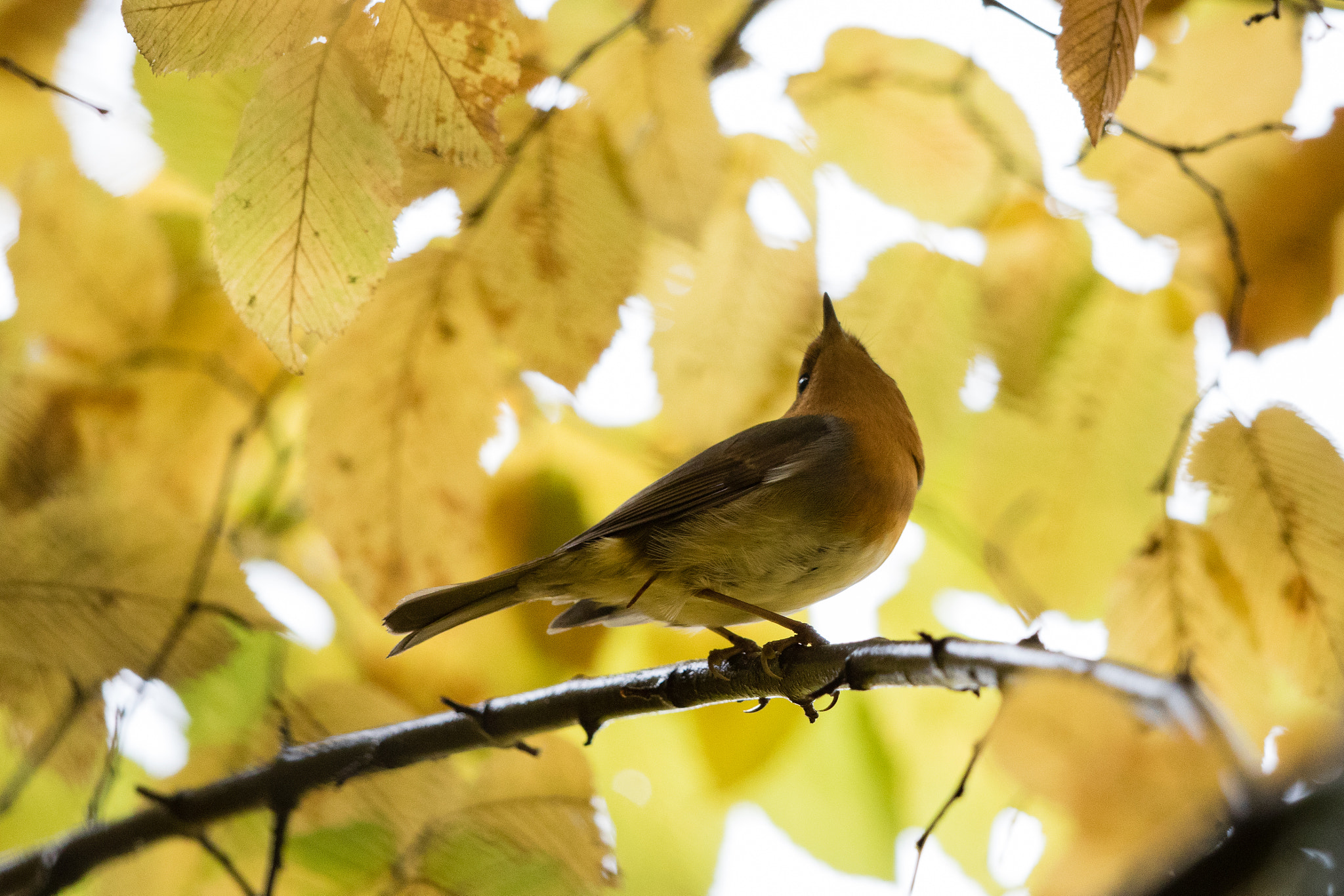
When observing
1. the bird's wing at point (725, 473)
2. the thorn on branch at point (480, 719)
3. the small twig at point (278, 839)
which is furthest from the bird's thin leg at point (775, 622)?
the small twig at point (278, 839)

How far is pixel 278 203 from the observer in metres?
1.34

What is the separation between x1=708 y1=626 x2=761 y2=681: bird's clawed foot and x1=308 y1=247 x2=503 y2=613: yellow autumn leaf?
1.76ft

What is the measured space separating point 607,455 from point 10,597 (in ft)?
4.49

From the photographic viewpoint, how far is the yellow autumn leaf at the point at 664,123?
176 cm

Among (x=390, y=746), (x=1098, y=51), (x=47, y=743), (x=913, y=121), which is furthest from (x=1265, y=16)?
(x=47, y=743)

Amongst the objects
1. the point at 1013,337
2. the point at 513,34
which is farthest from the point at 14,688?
the point at 1013,337

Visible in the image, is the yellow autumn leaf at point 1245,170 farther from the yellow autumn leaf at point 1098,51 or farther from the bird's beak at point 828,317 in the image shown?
the yellow autumn leaf at point 1098,51

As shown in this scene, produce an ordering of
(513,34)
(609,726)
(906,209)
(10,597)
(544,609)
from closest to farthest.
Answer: (513,34) → (10,597) → (906,209) → (609,726) → (544,609)

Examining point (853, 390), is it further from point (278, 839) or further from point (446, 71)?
point (278, 839)

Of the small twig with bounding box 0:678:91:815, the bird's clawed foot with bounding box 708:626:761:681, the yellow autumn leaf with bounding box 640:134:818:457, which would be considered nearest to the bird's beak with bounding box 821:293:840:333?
the yellow autumn leaf with bounding box 640:134:818:457

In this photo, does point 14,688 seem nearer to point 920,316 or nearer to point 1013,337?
point 920,316

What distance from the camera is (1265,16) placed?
1.69 m

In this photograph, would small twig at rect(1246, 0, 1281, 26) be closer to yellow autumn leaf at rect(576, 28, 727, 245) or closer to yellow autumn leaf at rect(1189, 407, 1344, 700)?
yellow autumn leaf at rect(1189, 407, 1344, 700)

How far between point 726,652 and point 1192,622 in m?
0.90
